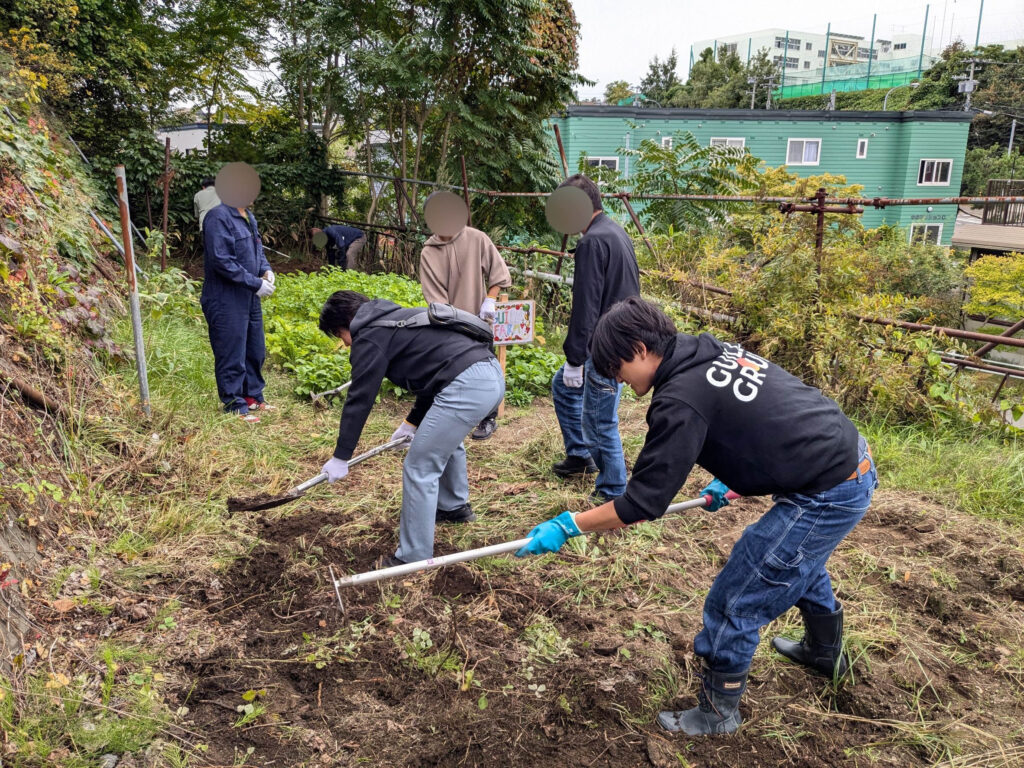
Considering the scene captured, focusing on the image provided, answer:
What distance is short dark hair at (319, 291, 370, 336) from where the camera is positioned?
3041 mm

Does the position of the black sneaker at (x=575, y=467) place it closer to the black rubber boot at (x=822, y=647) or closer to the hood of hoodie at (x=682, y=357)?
the black rubber boot at (x=822, y=647)

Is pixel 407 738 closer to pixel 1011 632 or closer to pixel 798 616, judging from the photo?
pixel 798 616

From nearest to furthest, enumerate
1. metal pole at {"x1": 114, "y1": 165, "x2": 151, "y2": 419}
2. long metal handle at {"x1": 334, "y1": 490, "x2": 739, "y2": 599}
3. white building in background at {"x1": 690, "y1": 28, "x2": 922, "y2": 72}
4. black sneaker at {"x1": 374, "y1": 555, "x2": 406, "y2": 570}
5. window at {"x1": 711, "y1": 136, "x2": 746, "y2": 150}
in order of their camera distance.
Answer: long metal handle at {"x1": 334, "y1": 490, "x2": 739, "y2": 599} → black sneaker at {"x1": 374, "y1": 555, "x2": 406, "y2": 570} → metal pole at {"x1": 114, "y1": 165, "x2": 151, "y2": 419} → window at {"x1": 711, "y1": 136, "x2": 746, "y2": 150} → white building in background at {"x1": 690, "y1": 28, "x2": 922, "y2": 72}

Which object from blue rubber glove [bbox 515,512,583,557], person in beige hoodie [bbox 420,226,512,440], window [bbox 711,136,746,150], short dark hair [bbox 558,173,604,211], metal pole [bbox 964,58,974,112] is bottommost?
blue rubber glove [bbox 515,512,583,557]

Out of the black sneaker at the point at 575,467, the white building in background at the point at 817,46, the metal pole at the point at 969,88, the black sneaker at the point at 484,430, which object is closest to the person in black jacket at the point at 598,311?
the black sneaker at the point at 575,467

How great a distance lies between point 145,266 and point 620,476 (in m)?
7.60

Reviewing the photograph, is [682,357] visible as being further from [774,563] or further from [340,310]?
[340,310]

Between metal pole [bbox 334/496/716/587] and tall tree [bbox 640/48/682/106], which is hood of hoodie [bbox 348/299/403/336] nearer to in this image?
metal pole [bbox 334/496/716/587]

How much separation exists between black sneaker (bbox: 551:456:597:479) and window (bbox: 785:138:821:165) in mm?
24022

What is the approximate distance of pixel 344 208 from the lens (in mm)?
14234

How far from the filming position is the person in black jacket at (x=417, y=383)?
301 cm

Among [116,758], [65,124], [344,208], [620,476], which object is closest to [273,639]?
[116,758]

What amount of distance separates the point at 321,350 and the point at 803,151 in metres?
23.7

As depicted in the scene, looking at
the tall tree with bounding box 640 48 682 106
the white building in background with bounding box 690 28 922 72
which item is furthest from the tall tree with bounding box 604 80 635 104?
the white building in background with bounding box 690 28 922 72
